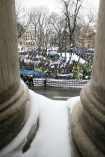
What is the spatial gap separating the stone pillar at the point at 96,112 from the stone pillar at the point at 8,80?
808 millimetres

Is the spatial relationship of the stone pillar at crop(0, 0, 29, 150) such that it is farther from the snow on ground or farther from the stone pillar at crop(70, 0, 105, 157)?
the stone pillar at crop(70, 0, 105, 157)

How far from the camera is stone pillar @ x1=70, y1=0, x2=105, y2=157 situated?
1811 millimetres

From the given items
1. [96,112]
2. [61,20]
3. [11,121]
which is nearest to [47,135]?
[11,121]

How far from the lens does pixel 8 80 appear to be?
2023mm

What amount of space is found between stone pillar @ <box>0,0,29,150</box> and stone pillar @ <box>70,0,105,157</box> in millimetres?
808

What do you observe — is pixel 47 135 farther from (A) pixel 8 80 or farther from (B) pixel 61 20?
(B) pixel 61 20

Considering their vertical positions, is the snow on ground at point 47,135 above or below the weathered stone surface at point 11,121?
below

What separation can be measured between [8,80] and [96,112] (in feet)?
3.51

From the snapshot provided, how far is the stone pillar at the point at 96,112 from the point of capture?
5.94 feet

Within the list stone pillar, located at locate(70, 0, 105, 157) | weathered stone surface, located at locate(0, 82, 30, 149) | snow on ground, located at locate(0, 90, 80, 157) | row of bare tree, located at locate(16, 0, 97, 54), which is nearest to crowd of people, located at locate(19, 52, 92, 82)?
row of bare tree, located at locate(16, 0, 97, 54)

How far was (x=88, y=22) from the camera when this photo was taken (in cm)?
2417

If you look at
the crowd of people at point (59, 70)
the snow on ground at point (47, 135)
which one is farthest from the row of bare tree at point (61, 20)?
the snow on ground at point (47, 135)

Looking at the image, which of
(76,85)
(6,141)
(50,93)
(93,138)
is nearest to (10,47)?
(6,141)

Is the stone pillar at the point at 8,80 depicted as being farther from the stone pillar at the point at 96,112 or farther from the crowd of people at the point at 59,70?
the crowd of people at the point at 59,70
